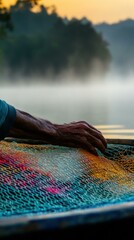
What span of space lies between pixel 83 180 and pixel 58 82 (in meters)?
42.1

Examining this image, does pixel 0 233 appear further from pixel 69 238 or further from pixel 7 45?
pixel 7 45

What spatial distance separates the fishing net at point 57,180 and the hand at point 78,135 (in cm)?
3

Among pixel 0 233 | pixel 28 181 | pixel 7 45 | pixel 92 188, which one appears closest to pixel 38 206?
pixel 28 181

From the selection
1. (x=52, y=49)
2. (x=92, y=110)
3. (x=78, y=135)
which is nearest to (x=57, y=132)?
(x=78, y=135)

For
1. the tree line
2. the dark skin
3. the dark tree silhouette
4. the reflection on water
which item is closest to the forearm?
the dark skin

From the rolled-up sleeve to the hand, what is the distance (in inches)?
10.8

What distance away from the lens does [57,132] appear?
7.50ft

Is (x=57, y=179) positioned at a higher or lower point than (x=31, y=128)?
lower

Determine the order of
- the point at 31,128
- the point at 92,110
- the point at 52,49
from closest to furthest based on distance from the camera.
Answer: the point at 31,128 → the point at 92,110 → the point at 52,49

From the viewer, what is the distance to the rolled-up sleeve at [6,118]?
1999 millimetres

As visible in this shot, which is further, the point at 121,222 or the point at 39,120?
the point at 39,120

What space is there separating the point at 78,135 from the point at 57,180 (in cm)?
40

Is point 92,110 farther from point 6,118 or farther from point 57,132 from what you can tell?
point 6,118

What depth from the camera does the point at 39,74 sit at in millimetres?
43031
